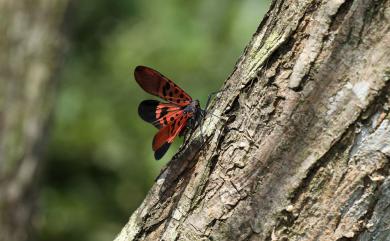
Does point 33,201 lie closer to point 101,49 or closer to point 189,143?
point 189,143

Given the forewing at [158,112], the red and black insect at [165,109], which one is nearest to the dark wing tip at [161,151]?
the red and black insect at [165,109]

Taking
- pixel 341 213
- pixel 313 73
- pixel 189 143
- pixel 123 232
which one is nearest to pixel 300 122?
pixel 313 73

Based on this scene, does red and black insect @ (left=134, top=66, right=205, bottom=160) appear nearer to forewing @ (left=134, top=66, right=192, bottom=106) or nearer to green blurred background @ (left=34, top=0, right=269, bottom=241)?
forewing @ (left=134, top=66, right=192, bottom=106)

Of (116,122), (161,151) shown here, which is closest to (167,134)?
(161,151)

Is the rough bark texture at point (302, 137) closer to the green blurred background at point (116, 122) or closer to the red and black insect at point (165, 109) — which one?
the red and black insect at point (165, 109)

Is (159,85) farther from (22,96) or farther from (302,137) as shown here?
(22,96)
